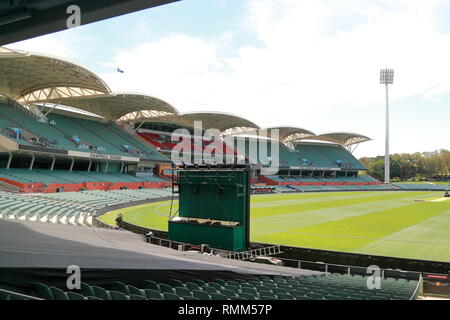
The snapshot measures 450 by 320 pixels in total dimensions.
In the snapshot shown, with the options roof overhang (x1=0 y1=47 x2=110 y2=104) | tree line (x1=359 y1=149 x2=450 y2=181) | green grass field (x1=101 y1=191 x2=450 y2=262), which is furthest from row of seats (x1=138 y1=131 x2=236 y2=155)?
tree line (x1=359 y1=149 x2=450 y2=181)

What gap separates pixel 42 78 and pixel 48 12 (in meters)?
35.7

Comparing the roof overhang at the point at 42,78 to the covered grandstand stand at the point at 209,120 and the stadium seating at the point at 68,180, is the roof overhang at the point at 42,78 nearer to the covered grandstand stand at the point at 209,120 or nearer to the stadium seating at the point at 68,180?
the stadium seating at the point at 68,180

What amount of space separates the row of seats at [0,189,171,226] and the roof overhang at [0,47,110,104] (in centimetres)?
1244

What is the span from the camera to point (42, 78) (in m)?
39.0

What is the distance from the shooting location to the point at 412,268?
13922mm

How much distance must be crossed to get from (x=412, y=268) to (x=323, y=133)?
3067 inches

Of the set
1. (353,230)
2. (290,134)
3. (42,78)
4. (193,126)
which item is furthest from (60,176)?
(290,134)

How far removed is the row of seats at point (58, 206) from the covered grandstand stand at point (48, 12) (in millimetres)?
12038

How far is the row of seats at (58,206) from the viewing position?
1941cm

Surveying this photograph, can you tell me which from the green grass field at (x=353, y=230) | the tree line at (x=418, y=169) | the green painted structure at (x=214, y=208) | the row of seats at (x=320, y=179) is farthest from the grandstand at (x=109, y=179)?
the tree line at (x=418, y=169)

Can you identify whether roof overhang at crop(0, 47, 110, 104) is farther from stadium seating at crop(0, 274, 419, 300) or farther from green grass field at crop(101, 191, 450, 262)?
stadium seating at crop(0, 274, 419, 300)

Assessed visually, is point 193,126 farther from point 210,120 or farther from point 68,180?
point 68,180

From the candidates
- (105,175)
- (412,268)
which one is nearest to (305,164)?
(105,175)

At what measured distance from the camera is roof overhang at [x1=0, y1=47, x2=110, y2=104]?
33375mm
